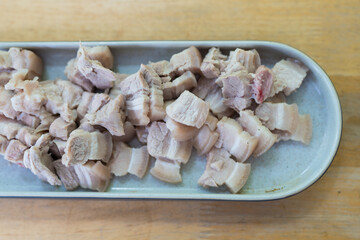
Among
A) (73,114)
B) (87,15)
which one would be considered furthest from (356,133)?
(87,15)

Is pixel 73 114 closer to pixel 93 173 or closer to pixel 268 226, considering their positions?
pixel 93 173

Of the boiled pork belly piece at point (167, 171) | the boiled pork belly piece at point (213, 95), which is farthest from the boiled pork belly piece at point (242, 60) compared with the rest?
the boiled pork belly piece at point (167, 171)

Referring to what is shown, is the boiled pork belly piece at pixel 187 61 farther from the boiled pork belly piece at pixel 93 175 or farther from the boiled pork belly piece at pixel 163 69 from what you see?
the boiled pork belly piece at pixel 93 175

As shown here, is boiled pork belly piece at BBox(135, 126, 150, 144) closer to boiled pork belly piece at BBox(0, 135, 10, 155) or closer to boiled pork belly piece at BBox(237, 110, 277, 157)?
boiled pork belly piece at BBox(237, 110, 277, 157)

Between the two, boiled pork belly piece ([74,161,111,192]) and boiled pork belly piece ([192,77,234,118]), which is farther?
boiled pork belly piece ([192,77,234,118])

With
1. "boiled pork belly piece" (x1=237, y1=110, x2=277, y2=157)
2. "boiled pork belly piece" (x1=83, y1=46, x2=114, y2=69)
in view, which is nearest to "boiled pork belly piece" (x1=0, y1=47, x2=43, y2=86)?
"boiled pork belly piece" (x1=83, y1=46, x2=114, y2=69)

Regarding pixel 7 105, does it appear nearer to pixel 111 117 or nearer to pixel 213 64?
pixel 111 117
